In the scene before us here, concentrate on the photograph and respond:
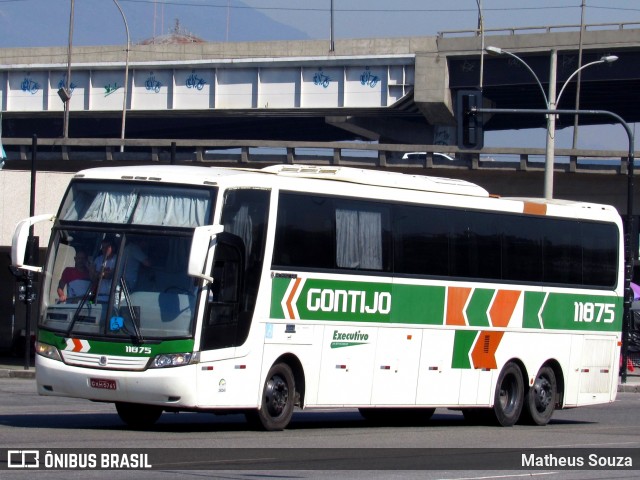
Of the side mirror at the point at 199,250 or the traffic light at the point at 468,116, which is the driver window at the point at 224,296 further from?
the traffic light at the point at 468,116

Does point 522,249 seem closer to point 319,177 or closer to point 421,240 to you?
point 421,240

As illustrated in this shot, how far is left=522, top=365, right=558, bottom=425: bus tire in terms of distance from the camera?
803 inches

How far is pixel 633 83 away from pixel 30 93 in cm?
3435

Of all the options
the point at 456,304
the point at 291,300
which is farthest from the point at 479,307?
the point at 291,300

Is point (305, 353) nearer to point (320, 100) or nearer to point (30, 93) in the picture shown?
point (320, 100)

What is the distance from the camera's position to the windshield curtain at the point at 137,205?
15.1 meters

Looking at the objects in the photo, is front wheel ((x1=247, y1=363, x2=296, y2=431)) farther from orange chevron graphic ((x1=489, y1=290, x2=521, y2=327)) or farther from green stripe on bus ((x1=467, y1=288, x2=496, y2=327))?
orange chevron graphic ((x1=489, y1=290, x2=521, y2=327))

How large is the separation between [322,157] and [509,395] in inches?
1378

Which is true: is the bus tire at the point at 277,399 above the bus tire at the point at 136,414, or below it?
above

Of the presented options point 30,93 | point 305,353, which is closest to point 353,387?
point 305,353

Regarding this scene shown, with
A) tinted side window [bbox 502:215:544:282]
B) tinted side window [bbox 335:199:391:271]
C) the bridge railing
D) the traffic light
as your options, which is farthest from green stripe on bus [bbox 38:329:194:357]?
the bridge railing

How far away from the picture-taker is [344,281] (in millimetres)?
16875

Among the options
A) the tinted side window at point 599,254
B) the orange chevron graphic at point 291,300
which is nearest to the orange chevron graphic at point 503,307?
the tinted side window at point 599,254

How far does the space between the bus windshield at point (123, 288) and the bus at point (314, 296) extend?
18 mm
